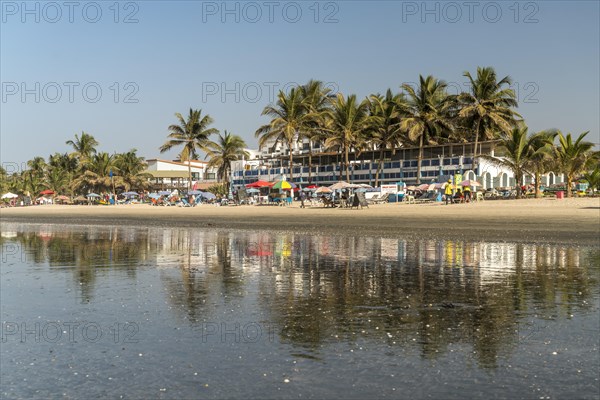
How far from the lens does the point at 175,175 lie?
355 feet

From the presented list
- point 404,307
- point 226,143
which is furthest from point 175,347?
point 226,143

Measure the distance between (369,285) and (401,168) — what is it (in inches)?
1872

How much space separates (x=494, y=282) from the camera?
9250 mm

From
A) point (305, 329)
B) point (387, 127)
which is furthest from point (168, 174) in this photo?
point (305, 329)

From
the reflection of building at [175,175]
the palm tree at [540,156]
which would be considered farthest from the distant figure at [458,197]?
the reflection of building at [175,175]

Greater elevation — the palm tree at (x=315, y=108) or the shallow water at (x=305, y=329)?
the palm tree at (x=315, y=108)

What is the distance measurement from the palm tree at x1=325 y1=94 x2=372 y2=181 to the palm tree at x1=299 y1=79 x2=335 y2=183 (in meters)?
1.53

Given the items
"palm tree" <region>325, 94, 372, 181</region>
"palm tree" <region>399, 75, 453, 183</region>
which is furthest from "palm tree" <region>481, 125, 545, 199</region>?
"palm tree" <region>325, 94, 372, 181</region>

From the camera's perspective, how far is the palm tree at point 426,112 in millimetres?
53125

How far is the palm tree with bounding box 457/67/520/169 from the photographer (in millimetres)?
50531

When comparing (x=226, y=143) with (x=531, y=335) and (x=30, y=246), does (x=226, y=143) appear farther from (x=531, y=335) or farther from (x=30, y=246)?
(x=531, y=335)

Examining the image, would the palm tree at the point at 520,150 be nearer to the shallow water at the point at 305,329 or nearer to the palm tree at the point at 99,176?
the shallow water at the point at 305,329

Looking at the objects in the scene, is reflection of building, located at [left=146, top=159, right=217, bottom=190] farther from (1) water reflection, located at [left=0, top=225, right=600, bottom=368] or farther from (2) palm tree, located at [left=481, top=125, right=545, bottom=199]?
(1) water reflection, located at [left=0, top=225, right=600, bottom=368]

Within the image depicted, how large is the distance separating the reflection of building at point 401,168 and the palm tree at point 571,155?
419 centimetres
